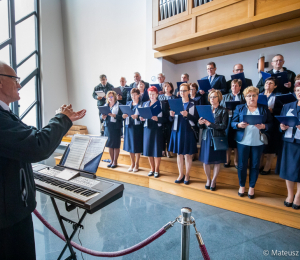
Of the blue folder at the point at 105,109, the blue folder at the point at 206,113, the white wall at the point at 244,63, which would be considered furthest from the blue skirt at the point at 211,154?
the white wall at the point at 244,63

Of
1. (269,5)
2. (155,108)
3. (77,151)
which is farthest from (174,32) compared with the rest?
(77,151)

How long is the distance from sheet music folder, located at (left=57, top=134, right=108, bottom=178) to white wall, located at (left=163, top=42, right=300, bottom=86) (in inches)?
156

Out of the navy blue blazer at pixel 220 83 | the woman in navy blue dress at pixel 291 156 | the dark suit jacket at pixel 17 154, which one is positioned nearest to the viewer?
the dark suit jacket at pixel 17 154

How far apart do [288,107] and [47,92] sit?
279 inches

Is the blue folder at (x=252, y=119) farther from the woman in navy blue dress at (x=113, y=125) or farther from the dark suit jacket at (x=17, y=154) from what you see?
the woman in navy blue dress at (x=113, y=125)

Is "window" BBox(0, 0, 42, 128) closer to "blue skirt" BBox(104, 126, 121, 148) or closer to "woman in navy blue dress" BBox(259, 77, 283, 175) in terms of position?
"blue skirt" BBox(104, 126, 121, 148)

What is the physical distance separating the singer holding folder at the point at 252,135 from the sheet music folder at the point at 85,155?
71.9 inches

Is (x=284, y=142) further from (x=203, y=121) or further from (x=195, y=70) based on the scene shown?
(x=195, y=70)

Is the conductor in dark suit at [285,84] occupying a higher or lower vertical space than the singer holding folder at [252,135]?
higher

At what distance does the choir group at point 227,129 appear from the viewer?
2.25m

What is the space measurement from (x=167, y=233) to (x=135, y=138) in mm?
1806

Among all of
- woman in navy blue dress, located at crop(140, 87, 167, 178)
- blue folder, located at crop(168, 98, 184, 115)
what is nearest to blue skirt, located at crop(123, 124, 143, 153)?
woman in navy blue dress, located at crop(140, 87, 167, 178)

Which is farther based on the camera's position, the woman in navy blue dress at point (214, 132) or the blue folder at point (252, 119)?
the woman in navy blue dress at point (214, 132)

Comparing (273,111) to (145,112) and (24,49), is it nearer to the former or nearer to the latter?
(145,112)
